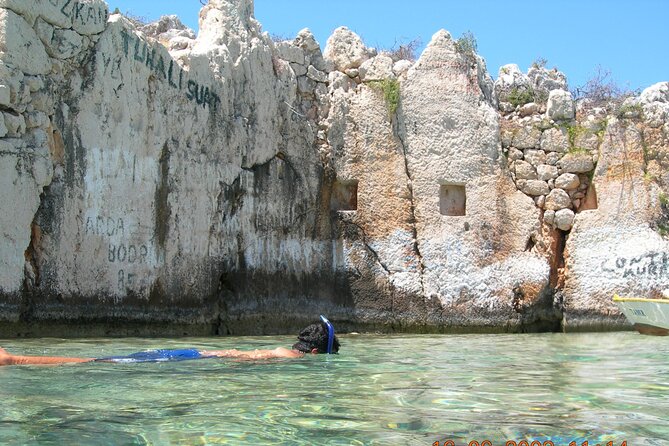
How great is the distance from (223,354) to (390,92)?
7.10 metres

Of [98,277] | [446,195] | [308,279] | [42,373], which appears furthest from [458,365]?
[446,195]

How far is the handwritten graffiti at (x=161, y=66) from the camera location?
1071cm

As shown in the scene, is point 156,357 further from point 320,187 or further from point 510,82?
point 510,82

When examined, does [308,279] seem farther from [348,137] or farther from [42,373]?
[42,373]

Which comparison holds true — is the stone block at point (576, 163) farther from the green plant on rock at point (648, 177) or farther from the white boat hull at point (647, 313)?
the white boat hull at point (647, 313)

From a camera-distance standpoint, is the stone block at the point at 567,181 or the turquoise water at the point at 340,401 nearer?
the turquoise water at the point at 340,401

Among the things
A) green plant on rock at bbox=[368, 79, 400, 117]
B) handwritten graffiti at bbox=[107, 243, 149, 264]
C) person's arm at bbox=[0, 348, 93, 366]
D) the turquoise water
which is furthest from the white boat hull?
person's arm at bbox=[0, 348, 93, 366]

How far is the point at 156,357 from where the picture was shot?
7094mm

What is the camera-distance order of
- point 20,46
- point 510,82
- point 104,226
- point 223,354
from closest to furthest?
1. point 223,354
2. point 20,46
3. point 104,226
4. point 510,82

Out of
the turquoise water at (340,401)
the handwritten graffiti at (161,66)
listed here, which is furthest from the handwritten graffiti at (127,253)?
the turquoise water at (340,401)

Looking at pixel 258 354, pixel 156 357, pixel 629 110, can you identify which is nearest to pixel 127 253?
pixel 258 354

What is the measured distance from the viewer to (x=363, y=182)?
13.5 meters

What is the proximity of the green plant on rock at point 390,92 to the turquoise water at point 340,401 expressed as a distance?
6050 millimetres

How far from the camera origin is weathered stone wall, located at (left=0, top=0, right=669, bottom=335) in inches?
406
